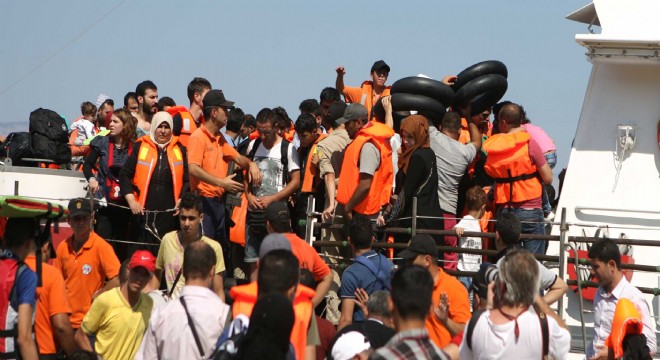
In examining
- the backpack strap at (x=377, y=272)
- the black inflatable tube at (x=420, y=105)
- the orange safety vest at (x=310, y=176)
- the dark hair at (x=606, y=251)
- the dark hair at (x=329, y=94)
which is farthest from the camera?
the dark hair at (x=329, y=94)

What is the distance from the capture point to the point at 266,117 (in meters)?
13.2

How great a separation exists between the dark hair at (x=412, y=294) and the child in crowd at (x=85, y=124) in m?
12.1

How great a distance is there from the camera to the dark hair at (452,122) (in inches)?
514

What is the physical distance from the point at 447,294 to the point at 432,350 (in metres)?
2.85

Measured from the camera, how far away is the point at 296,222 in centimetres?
1380

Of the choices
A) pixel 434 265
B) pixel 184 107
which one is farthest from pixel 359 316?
pixel 184 107

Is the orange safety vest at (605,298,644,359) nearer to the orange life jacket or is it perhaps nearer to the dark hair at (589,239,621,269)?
the dark hair at (589,239,621,269)

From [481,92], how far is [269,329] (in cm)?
798

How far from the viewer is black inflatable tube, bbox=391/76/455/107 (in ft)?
45.4

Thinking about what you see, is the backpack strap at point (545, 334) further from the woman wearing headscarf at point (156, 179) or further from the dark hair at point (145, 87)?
the dark hair at point (145, 87)

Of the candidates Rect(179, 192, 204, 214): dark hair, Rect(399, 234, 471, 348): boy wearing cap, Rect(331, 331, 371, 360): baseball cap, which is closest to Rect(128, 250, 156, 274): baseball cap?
Rect(179, 192, 204, 214): dark hair

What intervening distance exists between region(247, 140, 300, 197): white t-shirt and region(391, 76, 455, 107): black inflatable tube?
158 centimetres

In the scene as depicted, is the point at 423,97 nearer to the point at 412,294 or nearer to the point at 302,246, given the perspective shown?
the point at 302,246

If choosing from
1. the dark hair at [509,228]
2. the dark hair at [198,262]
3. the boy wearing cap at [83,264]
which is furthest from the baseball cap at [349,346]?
the boy wearing cap at [83,264]
